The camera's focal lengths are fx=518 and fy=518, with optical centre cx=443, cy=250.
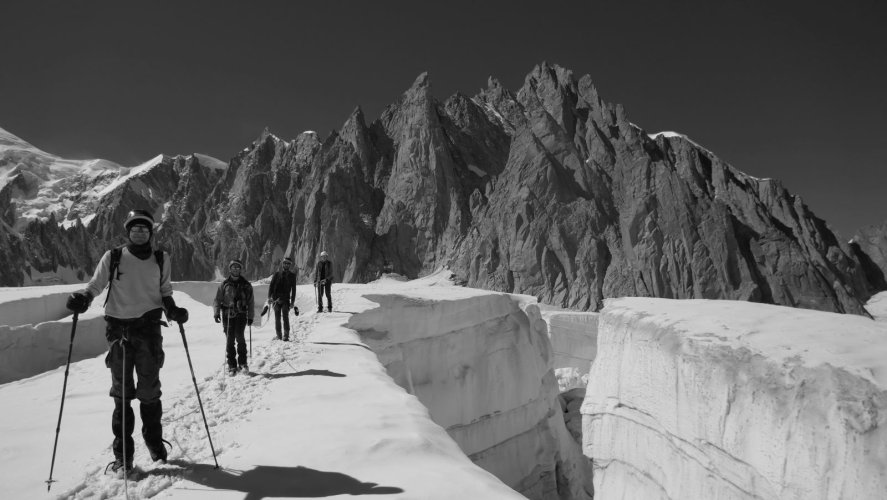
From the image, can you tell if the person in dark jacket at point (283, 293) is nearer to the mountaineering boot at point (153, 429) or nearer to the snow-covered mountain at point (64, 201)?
the mountaineering boot at point (153, 429)

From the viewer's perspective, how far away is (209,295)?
95.7ft

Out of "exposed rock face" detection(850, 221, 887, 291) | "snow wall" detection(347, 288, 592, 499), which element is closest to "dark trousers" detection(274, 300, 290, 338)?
"snow wall" detection(347, 288, 592, 499)

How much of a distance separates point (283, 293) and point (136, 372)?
22.6ft

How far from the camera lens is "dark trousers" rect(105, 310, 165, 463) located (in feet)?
14.5

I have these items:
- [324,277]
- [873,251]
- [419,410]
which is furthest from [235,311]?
[873,251]

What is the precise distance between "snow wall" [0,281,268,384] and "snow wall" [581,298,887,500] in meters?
11.0

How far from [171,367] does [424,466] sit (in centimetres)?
716

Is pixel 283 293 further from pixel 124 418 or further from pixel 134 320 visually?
pixel 124 418

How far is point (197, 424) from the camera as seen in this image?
5.74 m

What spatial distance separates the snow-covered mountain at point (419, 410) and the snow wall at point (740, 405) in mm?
25

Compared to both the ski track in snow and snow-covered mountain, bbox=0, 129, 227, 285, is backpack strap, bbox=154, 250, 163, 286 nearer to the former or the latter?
the ski track in snow

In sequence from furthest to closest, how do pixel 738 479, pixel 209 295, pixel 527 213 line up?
1. pixel 527 213
2. pixel 209 295
3. pixel 738 479

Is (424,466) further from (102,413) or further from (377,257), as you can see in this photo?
(377,257)

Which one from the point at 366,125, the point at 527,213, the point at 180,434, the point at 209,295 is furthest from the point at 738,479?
the point at 366,125
